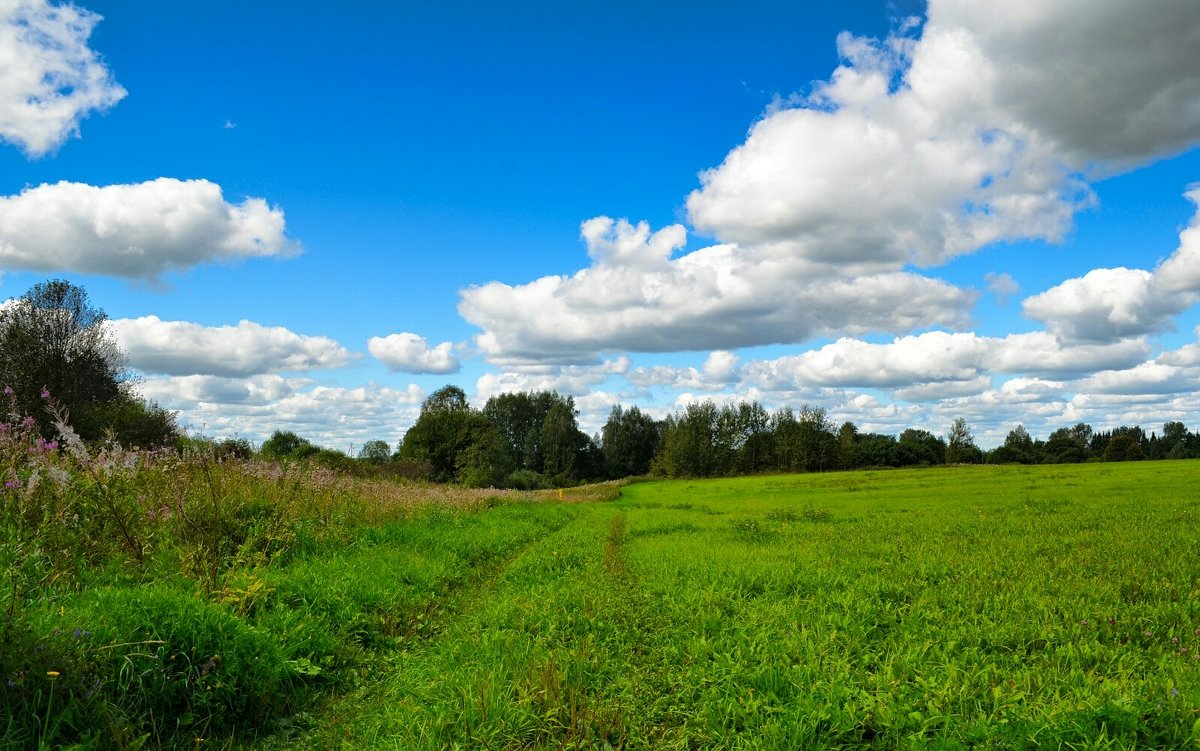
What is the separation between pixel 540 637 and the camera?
24.8 feet

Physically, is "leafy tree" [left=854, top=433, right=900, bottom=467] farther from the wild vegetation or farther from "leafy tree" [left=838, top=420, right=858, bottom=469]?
the wild vegetation

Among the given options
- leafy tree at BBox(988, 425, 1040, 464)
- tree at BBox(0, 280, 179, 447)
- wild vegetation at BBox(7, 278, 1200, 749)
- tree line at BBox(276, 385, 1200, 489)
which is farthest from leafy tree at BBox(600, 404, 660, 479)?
wild vegetation at BBox(7, 278, 1200, 749)

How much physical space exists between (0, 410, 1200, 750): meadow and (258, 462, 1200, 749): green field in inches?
1.4

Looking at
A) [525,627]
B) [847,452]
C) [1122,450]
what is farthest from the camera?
[847,452]

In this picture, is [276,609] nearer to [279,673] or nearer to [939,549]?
[279,673]

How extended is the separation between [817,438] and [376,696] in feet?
356

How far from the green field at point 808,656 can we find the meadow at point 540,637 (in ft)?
0.11

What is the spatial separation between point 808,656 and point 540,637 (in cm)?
298

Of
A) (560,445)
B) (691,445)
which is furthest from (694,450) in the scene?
(560,445)

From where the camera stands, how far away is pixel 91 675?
5.06 metres

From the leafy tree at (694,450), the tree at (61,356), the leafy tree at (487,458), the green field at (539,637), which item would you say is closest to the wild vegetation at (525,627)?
the green field at (539,637)

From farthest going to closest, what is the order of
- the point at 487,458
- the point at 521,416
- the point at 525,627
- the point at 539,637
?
1. the point at 521,416
2. the point at 487,458
3. the point at 525,627
4. the point at 539,637

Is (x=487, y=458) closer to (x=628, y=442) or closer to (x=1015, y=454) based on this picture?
(x=628, y=442)

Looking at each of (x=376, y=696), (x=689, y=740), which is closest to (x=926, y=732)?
(x=689, y=740)
